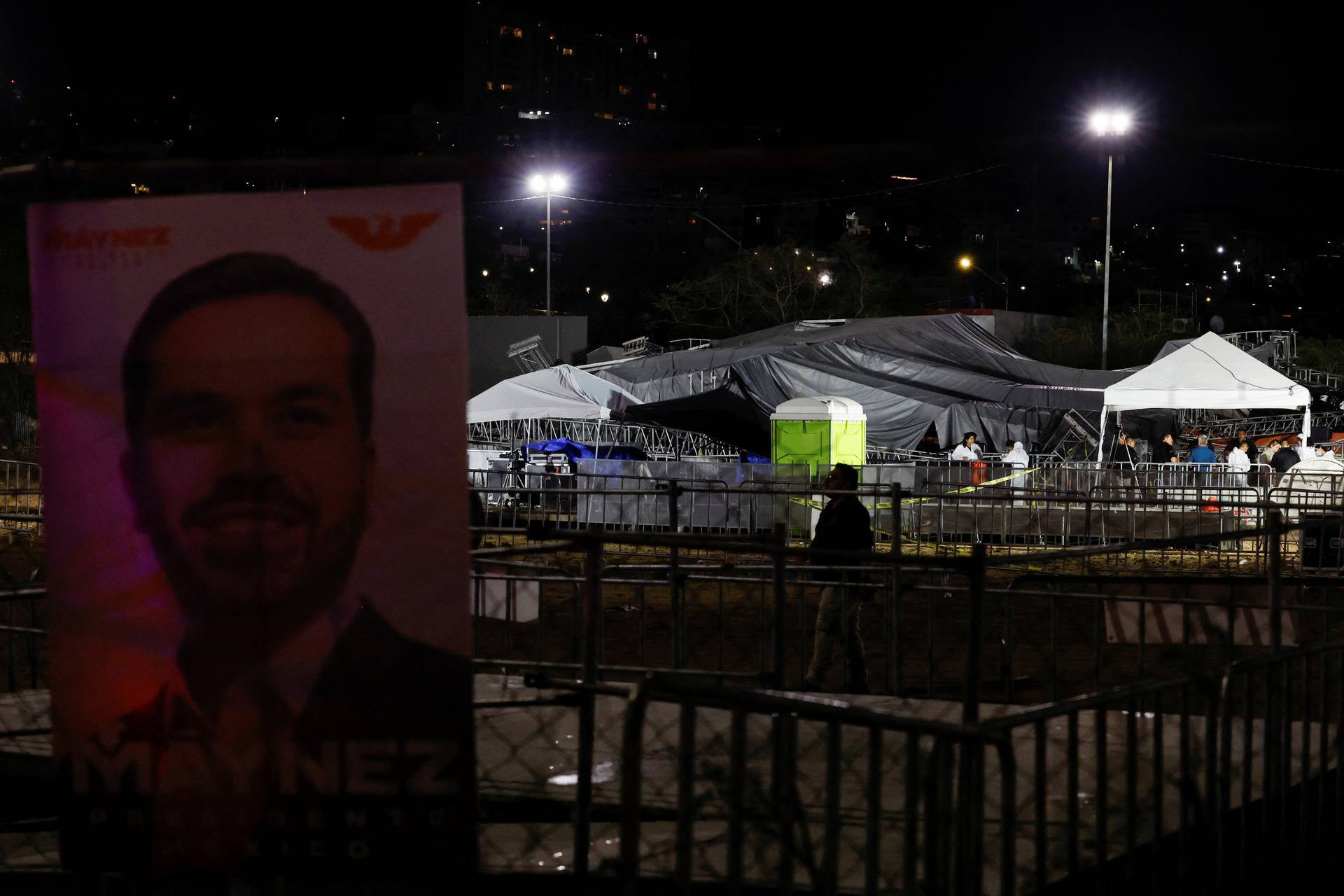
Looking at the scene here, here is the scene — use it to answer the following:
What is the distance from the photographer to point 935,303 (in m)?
84.9

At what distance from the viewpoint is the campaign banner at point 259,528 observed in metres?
2.56

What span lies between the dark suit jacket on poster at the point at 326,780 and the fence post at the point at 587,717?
131 centimetres

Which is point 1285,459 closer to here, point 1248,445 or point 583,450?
point 1248,445

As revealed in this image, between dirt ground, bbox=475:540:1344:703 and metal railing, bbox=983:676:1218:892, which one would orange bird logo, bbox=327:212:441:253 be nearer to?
metal railing, bbox=983:676:1218:892

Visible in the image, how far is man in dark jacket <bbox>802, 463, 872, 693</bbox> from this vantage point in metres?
9.21

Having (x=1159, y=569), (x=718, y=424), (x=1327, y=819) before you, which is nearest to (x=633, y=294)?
(x=718, y=424)

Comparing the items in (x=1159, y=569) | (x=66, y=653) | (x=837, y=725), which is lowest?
(x=1159, y=569)

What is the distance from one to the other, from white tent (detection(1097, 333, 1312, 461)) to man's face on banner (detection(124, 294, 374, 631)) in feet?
73.5

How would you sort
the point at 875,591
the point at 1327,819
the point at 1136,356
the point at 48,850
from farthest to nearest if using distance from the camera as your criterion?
the point at 1136,356
the point at 875,591
the point at 1327,819
the point at 48,850

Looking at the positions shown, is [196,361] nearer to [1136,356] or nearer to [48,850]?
[48,850]

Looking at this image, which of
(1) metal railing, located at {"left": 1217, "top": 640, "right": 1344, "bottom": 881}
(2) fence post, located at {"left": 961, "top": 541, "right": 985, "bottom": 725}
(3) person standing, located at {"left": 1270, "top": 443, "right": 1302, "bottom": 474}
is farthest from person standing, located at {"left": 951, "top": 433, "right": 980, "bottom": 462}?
(2) fence post, located at {"left": 961, "top": 541, "right": 985, "bottom": 725}

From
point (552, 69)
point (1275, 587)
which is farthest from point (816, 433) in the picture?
point (552, 69)

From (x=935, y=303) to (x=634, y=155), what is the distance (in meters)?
84.7

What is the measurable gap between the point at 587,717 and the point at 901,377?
29.7 metres
